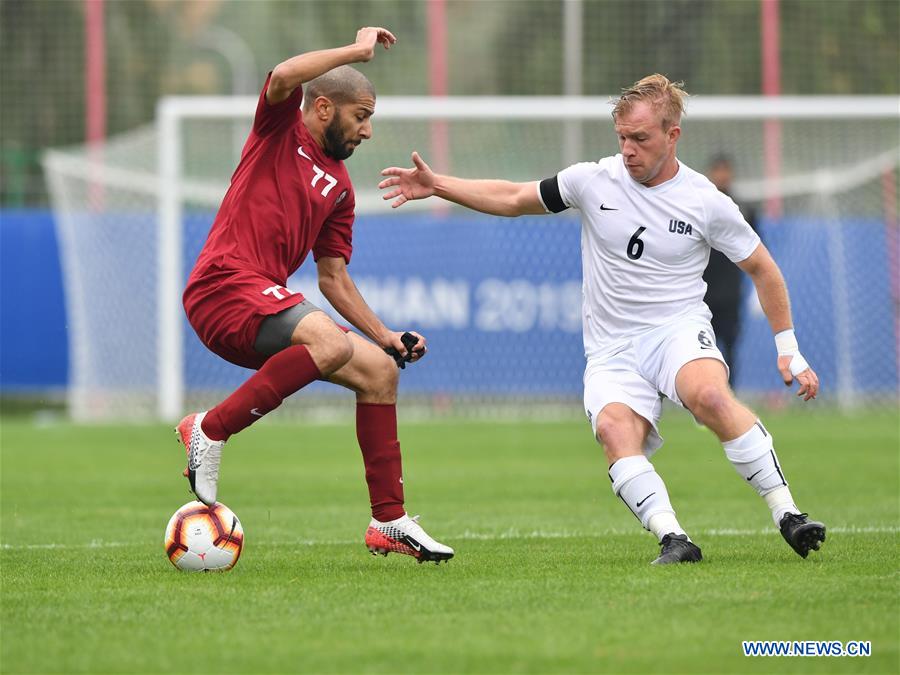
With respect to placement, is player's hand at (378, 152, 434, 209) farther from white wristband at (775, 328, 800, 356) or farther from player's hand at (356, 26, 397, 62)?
white wristband at (775, 328, 800, 356)

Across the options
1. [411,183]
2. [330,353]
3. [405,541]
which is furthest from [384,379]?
[411,183]

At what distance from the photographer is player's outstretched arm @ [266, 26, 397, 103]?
20.7 ft

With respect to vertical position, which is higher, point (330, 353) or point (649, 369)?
point (330, 353)

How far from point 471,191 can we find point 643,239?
854 millimetres

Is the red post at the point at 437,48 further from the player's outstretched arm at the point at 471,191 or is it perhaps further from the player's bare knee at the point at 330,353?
the player's bare knee at the point at 330,353

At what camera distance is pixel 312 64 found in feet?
20.8

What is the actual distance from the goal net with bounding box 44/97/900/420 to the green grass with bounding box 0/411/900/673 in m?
6.86

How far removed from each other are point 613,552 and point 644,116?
79.4 inches

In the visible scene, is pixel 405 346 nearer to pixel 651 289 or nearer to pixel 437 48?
pixel 651 289

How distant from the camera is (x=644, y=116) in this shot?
22.2 ft

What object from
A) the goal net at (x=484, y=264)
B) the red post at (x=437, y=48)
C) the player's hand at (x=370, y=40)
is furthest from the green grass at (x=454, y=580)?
the red post at (x=437, y=48)

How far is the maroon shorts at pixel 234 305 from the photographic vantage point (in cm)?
659

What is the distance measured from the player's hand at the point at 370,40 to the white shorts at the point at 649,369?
1764mm

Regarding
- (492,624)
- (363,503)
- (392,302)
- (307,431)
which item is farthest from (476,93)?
(492,624)
